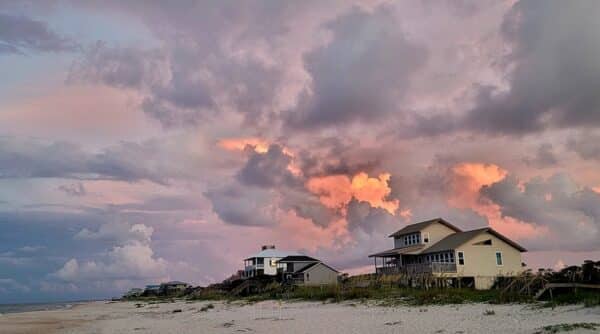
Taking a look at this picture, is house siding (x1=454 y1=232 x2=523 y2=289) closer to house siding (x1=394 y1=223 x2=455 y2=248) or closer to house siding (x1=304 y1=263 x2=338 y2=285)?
house siding (x1=394 y1=223 x2=455 y2=248)

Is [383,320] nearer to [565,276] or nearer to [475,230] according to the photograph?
[565,276]

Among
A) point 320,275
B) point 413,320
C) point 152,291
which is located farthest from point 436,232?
point 152,291

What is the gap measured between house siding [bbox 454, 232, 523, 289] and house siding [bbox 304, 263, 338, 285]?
1899 cm

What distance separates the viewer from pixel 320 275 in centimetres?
6956

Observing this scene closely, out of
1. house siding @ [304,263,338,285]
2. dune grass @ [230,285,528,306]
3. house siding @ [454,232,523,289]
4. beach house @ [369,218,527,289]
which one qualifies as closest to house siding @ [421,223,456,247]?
beach house @ [369,218,527,289]

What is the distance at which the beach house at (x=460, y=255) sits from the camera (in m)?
52.4

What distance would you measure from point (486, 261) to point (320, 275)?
21.6 meters

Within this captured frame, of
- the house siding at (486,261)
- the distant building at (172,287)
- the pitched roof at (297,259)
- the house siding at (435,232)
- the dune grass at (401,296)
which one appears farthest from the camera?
the distant building at (172,287)

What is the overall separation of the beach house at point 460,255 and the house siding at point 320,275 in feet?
35.6

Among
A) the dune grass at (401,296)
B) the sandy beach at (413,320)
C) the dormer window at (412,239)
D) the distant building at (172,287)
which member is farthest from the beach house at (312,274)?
the sandy beach at (413,320)

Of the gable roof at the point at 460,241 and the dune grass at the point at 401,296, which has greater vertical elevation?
the gable roof at the point at 460,241

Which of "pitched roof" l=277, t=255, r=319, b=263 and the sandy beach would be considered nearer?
the sandy beach

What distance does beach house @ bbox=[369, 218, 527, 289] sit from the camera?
52.4 metres

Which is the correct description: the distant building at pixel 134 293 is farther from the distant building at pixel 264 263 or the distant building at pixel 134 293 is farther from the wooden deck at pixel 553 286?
the wooden deck at pixel 553 286
